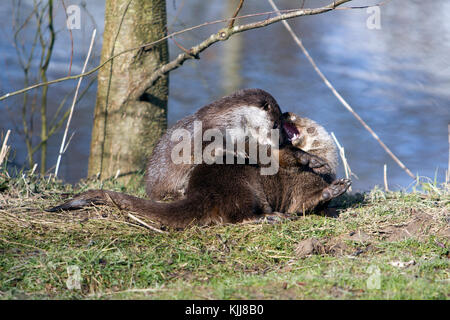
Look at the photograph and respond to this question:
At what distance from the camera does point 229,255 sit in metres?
3.01

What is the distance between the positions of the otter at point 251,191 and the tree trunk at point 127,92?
1.43 metres

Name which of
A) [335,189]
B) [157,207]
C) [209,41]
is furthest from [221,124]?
[335,189]

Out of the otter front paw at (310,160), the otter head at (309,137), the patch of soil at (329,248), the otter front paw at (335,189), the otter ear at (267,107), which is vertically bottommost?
the patch of soil at (329,248)

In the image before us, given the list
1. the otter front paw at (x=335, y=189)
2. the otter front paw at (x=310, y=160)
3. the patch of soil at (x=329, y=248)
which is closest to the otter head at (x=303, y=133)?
the otter front paw at (x=310, y=160)

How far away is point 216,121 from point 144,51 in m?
1.46

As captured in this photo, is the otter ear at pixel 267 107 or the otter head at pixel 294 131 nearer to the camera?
the otter ear at pixel 267 107

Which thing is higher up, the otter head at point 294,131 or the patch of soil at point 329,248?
the otter head at point 294,131

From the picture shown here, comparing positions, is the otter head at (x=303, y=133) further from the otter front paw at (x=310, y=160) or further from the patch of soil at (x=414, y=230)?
the patch of soil at (x=414, y=230)

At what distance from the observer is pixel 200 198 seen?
3.37m

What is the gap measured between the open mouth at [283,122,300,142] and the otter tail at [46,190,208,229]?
1.05 metres

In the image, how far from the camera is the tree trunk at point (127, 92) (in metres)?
4.80

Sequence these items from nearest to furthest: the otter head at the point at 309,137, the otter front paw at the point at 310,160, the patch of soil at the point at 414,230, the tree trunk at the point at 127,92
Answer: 1. the patch of soil at the point at 414,230
2. the otter front paw at the point at 310,160
3. the otter head at the point at 309,137
4. the tree trunk at the point at 127,92

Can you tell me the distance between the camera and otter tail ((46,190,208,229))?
129 inches
